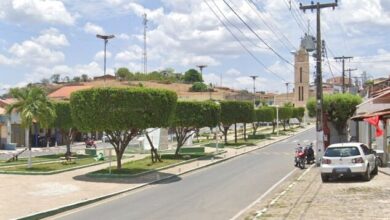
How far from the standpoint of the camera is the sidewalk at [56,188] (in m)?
18.9

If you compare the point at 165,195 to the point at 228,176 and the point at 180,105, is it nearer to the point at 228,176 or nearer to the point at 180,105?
the point at 228,176

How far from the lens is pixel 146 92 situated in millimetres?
30734

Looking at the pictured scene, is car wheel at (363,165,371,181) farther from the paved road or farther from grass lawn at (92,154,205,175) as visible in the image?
grass lawn at (92,154,205,175)

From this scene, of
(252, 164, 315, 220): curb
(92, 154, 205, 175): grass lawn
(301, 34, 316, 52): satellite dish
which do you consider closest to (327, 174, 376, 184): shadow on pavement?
(252, 164, 315, 220): curb

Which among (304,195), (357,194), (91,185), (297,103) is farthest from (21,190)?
(297,103)

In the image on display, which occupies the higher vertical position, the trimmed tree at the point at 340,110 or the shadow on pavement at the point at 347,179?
the trimmed tree at the point at 340,110

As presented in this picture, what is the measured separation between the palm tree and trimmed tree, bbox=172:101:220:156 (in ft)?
33.7

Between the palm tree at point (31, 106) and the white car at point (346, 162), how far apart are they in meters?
18.8

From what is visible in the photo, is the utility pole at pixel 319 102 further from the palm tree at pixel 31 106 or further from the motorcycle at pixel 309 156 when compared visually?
the palm tree at pixel 31 106

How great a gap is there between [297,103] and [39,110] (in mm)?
114669

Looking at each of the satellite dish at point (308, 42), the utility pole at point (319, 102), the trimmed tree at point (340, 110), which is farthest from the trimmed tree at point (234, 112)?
the utility pole at point (319, 102)

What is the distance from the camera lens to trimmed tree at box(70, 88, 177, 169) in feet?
97.6

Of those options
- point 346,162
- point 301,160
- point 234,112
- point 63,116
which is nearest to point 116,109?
point 301,160

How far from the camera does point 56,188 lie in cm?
2442
